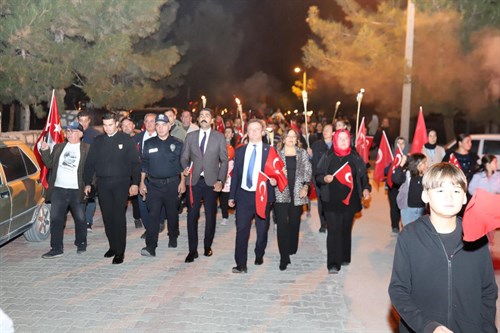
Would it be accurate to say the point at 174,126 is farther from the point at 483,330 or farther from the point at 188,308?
the point at 483,330

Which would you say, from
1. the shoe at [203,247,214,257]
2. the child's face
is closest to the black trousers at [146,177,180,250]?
the shoe at [203,247,214,257]

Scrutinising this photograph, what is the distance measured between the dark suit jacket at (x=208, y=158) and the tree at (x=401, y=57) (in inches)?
474

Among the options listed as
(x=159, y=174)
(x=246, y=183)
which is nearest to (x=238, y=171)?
(x=246, y=183)

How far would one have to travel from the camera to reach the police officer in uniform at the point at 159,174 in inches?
307

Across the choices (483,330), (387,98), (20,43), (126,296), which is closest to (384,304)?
(126,296)

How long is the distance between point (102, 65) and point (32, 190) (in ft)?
23.3

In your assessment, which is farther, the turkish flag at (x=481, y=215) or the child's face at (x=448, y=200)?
the child's face at (x=448, y=200)

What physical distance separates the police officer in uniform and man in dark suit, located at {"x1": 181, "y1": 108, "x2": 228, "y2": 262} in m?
0.17

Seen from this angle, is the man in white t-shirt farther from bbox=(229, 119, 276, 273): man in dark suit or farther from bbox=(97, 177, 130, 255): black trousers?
bbox=(229, 119, 276, 273): man in dark suit

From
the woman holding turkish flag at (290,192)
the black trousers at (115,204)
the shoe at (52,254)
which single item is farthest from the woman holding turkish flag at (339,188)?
the shoe at (52,254)

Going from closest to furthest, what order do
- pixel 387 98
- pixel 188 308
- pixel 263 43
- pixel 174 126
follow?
1. pixel 188 308
2. pixel 174 126
3. pixel 387 98
4. pixel 263 43

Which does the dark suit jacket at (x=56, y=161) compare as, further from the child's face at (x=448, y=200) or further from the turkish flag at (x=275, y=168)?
the child's face at (x=448, y=200)

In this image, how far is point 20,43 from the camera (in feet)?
37.5

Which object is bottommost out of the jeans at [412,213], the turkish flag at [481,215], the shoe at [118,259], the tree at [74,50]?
the shoe at [118,259]
